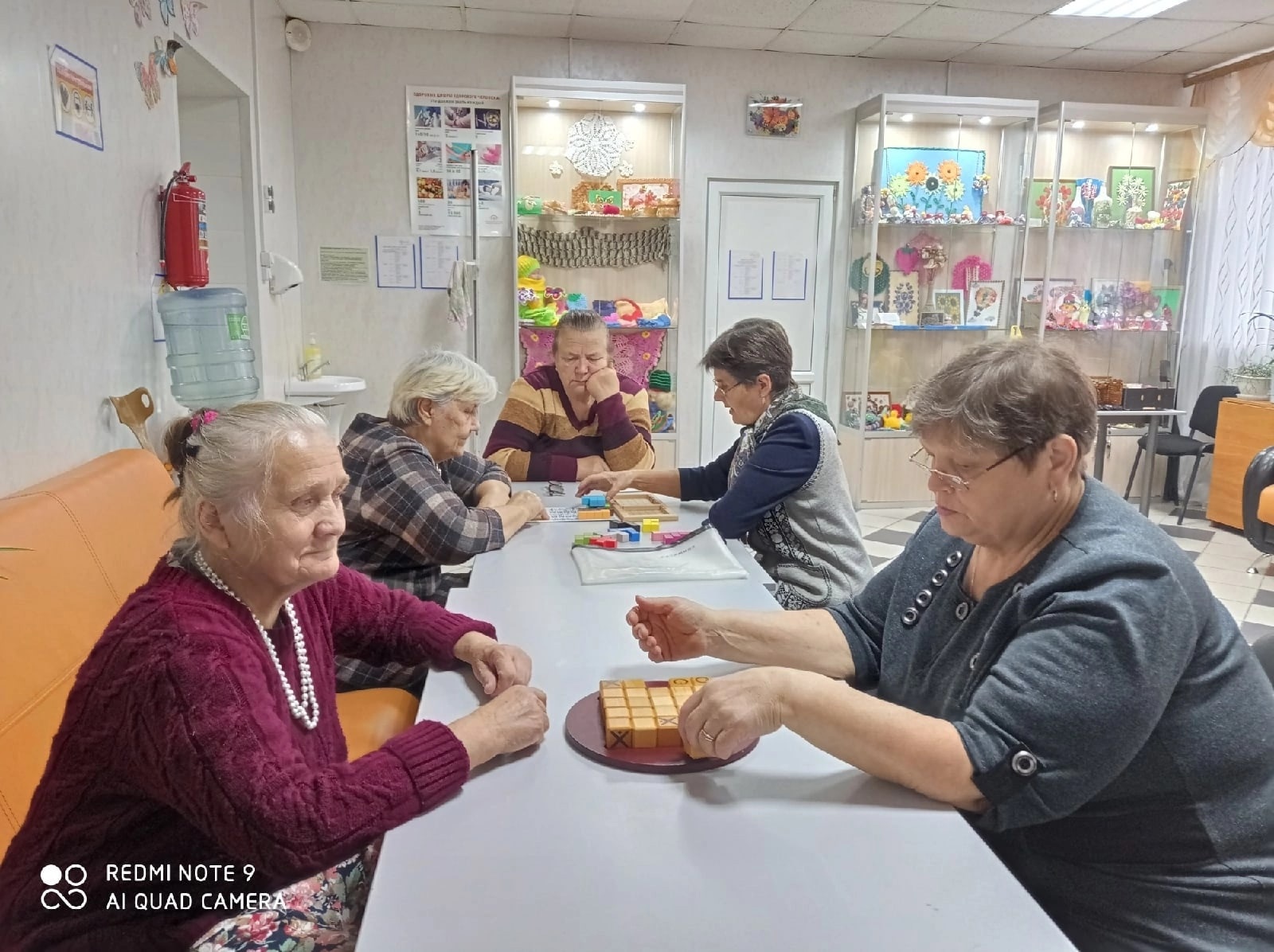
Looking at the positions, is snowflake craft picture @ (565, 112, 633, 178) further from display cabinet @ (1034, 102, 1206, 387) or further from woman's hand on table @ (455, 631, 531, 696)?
woman's hand on table @ (455, 631, 531, 696)

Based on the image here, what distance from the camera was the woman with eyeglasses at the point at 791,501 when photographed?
2334 millimetres

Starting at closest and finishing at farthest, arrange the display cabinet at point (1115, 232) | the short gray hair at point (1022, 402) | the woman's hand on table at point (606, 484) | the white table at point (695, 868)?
1. the white table at point (695, 868)
2. the short gray hair at point (1022, 402)
3. the woman's hand on table at point (606, 484)
4. the display cabinet at point (1115, 232)

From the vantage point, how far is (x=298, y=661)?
133 centimetres

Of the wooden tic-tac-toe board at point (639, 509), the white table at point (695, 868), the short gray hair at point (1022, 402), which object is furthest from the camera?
the wooden tic-tac-toe board at point (639, 509)

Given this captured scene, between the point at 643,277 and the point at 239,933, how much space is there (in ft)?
15.8

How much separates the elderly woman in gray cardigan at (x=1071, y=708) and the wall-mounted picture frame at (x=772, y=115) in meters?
4.75

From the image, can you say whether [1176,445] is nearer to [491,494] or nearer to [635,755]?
[491,494]

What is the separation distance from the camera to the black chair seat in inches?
217

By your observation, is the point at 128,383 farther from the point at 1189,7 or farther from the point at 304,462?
the point at 1189,7

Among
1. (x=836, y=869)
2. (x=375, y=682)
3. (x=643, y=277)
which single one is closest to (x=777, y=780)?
(x=836, y=869)

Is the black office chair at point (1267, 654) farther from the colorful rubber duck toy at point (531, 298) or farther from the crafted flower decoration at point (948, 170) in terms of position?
the crafted flower decoration at point (948, 170)

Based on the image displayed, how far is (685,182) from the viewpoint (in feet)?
18.2

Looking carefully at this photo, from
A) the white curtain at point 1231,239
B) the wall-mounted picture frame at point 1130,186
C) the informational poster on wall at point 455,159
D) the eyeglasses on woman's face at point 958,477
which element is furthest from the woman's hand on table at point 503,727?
the wall-mounted picture frame at point 1130,186

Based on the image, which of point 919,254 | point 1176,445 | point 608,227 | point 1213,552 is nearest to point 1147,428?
point 1176,445
